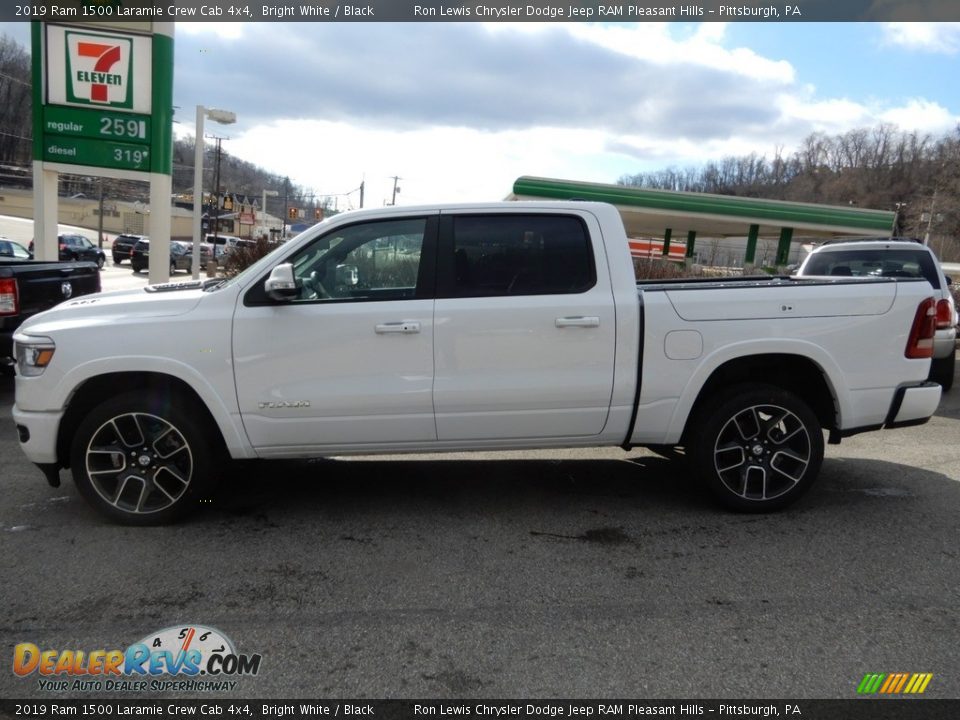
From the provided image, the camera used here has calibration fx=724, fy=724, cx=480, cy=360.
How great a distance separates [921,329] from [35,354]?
5.48 metres

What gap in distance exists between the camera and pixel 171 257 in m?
36.5

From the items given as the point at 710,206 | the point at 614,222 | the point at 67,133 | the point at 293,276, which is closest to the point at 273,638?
the point at 293,276

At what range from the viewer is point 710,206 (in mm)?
23750

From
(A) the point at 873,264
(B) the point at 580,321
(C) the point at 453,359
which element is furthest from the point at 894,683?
(A) the point at 873,264

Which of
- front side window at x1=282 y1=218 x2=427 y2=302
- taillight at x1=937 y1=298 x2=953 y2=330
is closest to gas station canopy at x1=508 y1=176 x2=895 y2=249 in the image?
taillight at x1=937 y1=298 x2=953 y2=330

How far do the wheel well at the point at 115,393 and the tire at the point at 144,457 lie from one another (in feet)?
0.11

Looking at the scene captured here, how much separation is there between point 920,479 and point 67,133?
1307cm

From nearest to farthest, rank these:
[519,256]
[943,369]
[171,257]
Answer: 1. [519,256]
2. [943,369]
3. [171,257]

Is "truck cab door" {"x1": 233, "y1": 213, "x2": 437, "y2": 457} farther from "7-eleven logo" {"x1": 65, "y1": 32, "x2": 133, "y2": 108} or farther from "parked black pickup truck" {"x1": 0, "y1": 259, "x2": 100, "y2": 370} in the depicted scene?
"7-eleven logo" {"x1": 65, "y1": 32, "x2": 133, "y2": 108}

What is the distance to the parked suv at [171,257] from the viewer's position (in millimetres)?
36031

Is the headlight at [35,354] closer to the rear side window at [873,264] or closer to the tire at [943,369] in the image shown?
the rear side window at [873,264]

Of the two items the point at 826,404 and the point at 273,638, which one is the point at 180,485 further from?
the point at 826,404

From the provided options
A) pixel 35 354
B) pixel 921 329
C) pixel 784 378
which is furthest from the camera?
pixel 784 378

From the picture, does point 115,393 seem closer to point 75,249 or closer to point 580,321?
point 580,321
